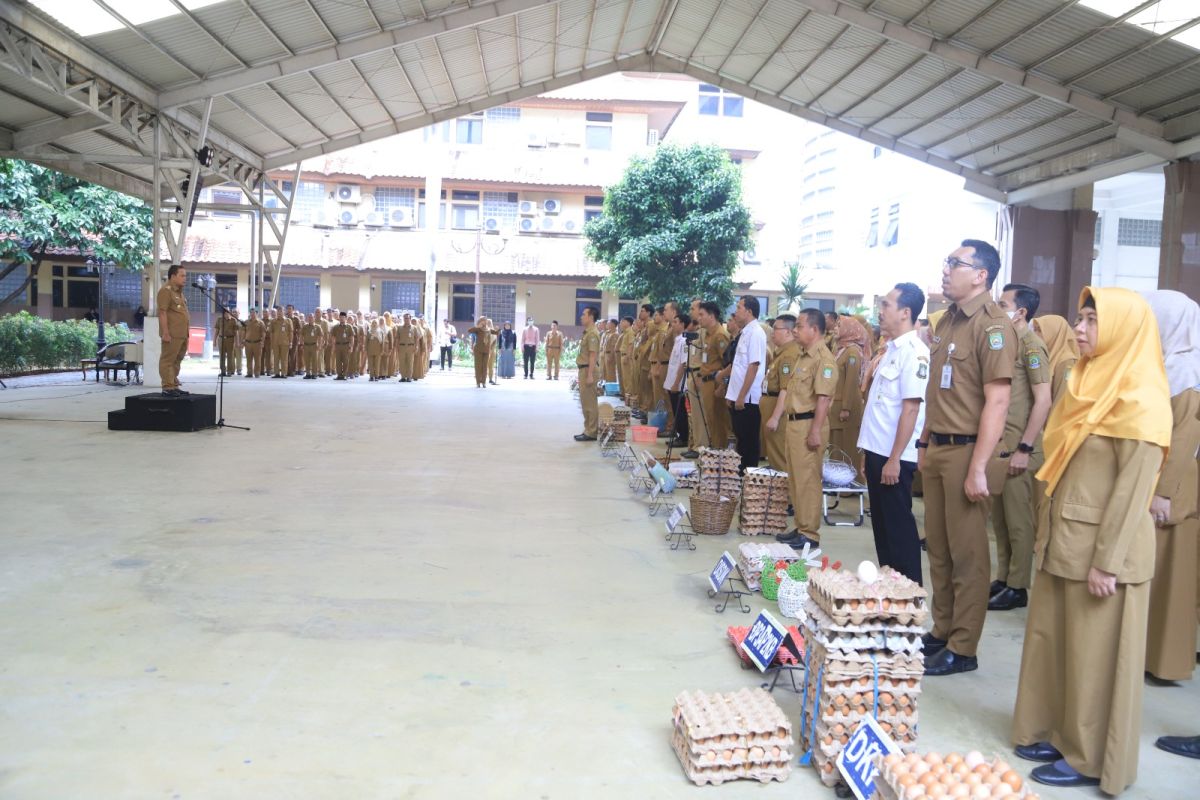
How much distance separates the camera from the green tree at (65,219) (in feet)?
60.8

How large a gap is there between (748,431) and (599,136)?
77.4 ft

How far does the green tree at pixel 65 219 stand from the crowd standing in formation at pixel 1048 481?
18.5 metres

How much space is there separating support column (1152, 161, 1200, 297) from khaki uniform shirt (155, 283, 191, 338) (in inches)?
498

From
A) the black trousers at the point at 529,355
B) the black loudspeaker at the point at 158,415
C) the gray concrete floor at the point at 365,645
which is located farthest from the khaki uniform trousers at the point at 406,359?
the gray concrete floor at the point at 365,645

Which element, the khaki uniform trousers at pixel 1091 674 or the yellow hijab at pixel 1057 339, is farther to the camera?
the yellow hijab at pixel 1057 339

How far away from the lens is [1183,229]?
12.0m

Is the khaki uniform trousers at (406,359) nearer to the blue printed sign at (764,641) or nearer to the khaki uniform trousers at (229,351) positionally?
the khaki uniform trousers at (229,351)

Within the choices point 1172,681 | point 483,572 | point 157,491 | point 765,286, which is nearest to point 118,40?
point 157,491

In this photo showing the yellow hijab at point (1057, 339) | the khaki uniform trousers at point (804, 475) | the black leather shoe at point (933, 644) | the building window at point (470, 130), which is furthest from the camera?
the building window at point (470, 130)

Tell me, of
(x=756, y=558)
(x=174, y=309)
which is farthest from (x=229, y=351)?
(x=756, y=558)

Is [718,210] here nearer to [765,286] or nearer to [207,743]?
[765,286]

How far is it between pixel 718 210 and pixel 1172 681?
19694 millimetres

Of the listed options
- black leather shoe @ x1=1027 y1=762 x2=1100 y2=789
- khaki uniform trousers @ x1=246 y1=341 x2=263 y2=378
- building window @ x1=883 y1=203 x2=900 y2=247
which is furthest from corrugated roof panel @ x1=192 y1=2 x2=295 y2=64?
building window @ x1=883 y1=203 x2=900 y2=247

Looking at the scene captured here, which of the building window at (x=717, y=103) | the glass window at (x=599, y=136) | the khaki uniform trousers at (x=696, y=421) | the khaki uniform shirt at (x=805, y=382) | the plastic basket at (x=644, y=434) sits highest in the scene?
the building window at (x=717, y=103)
